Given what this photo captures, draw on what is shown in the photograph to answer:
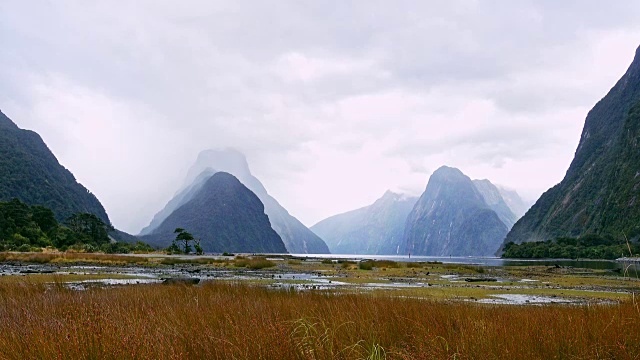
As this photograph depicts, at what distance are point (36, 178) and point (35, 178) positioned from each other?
1.86ft

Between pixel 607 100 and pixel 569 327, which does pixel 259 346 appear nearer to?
pixel 569 327

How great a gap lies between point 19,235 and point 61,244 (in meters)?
7.28

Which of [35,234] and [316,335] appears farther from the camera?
[35,234]

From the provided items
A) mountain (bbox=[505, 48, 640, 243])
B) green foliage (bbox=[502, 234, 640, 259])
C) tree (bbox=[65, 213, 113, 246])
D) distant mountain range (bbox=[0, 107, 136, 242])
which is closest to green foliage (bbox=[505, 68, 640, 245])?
mountain (bbox=[505, 48, 640, 243])

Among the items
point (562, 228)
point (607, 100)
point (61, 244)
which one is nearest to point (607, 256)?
point (562, 228)

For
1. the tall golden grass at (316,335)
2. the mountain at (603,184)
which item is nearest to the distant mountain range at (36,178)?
the tall golden grass at (316,335)

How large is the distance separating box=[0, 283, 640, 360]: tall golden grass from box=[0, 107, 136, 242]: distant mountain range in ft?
387

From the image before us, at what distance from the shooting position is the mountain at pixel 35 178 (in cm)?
11481

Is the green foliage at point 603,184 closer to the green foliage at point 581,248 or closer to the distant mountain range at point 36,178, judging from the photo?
the green foliage at point 581,248

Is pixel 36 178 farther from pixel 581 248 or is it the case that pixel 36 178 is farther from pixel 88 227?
pixel 581 248

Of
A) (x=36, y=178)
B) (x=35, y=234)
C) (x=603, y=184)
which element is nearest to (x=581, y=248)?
(x=603, y=184)

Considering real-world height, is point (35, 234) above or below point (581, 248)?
above

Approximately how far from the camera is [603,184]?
14462 centimetres

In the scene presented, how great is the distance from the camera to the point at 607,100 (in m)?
197
